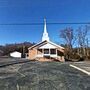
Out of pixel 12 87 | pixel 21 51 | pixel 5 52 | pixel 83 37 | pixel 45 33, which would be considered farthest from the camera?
pixel 5 52

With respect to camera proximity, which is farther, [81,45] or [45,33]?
[81,45]

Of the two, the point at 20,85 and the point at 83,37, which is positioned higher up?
the point at 83,37

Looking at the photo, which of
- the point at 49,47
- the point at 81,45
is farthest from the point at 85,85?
the point at 81,45

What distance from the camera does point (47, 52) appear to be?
1558 inches

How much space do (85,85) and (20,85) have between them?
8.14 ft

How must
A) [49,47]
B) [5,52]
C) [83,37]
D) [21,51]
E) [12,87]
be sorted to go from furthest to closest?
[5,52] < [21,51] < [83,37] < [49,47] < [12,87]

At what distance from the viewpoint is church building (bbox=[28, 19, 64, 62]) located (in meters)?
37.3

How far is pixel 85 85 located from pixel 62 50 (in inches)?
1206

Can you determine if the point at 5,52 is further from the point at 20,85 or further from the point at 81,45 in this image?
the point at 20,85


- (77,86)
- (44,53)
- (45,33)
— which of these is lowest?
(77,86)

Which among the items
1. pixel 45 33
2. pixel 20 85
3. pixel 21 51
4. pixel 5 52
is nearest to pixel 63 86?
pixel 20 85

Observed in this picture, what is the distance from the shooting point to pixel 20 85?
734 cm

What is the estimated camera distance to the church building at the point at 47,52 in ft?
122

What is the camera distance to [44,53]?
38812mm
